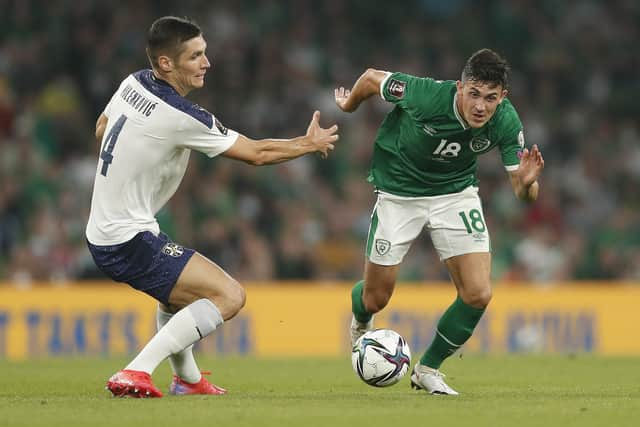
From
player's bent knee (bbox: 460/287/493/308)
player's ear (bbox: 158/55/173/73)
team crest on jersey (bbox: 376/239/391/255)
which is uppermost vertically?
player's ear (bbox: 158/55/173/73)

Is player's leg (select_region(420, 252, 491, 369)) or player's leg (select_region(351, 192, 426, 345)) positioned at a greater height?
player's leg (select_region(351, 192, 426, 345))

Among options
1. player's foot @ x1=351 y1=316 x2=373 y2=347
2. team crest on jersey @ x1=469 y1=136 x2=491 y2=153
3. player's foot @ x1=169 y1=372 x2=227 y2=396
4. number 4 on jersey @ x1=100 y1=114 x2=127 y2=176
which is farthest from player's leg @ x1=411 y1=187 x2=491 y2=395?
number 4 on jersey @ x1=100 y1=114 x2=127 y2=176

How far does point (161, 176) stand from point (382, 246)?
1795 millimetres

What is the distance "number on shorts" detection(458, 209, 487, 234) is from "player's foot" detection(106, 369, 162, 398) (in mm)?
2432

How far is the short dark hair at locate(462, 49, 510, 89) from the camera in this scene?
7711mm

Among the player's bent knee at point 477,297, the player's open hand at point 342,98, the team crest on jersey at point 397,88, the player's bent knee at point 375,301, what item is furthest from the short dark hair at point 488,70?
the player's bent knee at point 375,301

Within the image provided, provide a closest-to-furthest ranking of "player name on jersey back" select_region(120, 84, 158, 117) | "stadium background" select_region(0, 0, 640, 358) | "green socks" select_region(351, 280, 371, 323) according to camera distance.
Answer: "player name on jersey back" select_region(120, 84, 158, 117) < "green socks" select_region(351, 280, 371, 323) < "stadium background" select_region(0, 0, 640, 358)

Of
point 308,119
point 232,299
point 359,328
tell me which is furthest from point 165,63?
point 308,119

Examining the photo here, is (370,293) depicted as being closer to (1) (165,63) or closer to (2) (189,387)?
(2) (189,387)

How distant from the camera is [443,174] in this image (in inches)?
330

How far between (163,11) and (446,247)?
11.1 m

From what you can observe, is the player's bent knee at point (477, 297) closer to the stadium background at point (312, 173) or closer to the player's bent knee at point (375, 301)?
the player's bent knee at point (375, 301)

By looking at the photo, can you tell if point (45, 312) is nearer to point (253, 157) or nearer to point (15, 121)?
point (15, 121)

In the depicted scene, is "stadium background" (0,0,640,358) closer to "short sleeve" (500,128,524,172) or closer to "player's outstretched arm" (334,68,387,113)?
"player's outstretched arm" (334,68,387,113)
